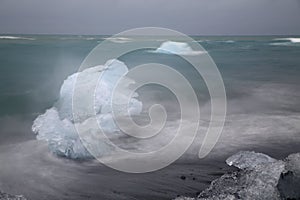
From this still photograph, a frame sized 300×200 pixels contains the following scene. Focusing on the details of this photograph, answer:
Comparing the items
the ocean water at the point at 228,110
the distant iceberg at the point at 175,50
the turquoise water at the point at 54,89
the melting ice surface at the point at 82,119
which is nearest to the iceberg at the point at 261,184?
the ocean water at the point at 228,110

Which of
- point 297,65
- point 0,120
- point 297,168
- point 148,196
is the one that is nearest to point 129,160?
point 148,196

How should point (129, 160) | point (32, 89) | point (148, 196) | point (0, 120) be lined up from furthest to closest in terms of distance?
point (32, 89), point (0, 120), point (129, 160), point (148, 196)

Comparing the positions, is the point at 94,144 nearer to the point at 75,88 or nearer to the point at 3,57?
the point at 75,88

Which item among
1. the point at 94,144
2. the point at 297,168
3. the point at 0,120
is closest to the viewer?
the point at 297,168

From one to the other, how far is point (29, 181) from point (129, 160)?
2064 mm

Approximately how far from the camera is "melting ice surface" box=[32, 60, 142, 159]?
775 cm

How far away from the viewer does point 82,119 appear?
992cm

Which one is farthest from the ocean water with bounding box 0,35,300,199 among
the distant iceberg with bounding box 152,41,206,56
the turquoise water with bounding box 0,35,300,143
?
the distant iceberg with bounding box 152,41,206,56

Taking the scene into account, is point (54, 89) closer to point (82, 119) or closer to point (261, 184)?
point (82, 119)

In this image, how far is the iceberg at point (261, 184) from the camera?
16.2 ft

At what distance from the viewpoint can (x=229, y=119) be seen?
1082cm

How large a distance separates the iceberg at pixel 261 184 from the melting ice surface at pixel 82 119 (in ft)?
9.81

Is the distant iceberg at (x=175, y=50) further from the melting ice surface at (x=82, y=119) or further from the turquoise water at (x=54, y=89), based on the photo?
the melting ice surface at (x=82, y=119)

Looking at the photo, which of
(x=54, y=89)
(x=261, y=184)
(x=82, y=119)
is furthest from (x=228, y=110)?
(x=54, y=89)
